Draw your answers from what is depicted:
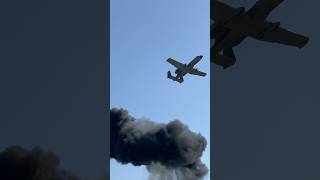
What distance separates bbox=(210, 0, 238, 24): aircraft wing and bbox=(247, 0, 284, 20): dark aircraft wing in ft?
7.33

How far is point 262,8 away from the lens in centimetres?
6219

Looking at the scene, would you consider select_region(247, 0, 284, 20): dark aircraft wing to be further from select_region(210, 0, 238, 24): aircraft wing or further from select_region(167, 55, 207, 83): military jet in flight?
select_region(167, 55, 207, 83): military jet in flight

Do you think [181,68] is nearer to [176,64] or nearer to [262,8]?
[176,64]

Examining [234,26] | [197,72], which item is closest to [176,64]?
[197,72]

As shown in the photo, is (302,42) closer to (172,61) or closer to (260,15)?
(260,15)

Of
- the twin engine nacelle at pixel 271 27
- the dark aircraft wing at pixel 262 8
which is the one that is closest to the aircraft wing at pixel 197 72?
the twin engine nacelle at pixel 271 27

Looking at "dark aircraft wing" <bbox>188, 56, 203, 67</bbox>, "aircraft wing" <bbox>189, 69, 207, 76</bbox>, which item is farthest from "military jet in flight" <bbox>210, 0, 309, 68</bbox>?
"aircraft wing" <bbox>189, 69, 207, 76</bbox>

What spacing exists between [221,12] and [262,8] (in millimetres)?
4990

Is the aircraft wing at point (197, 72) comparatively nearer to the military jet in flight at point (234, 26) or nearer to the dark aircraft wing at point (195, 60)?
the dark aircraft wing at point (195, 60)

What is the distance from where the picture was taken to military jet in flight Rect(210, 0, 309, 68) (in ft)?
205

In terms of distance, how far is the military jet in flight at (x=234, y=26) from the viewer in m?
62.6

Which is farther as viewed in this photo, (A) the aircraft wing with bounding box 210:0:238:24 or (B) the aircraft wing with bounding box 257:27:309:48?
(B) the aircraft wing with bounding box 257:27:309:48
